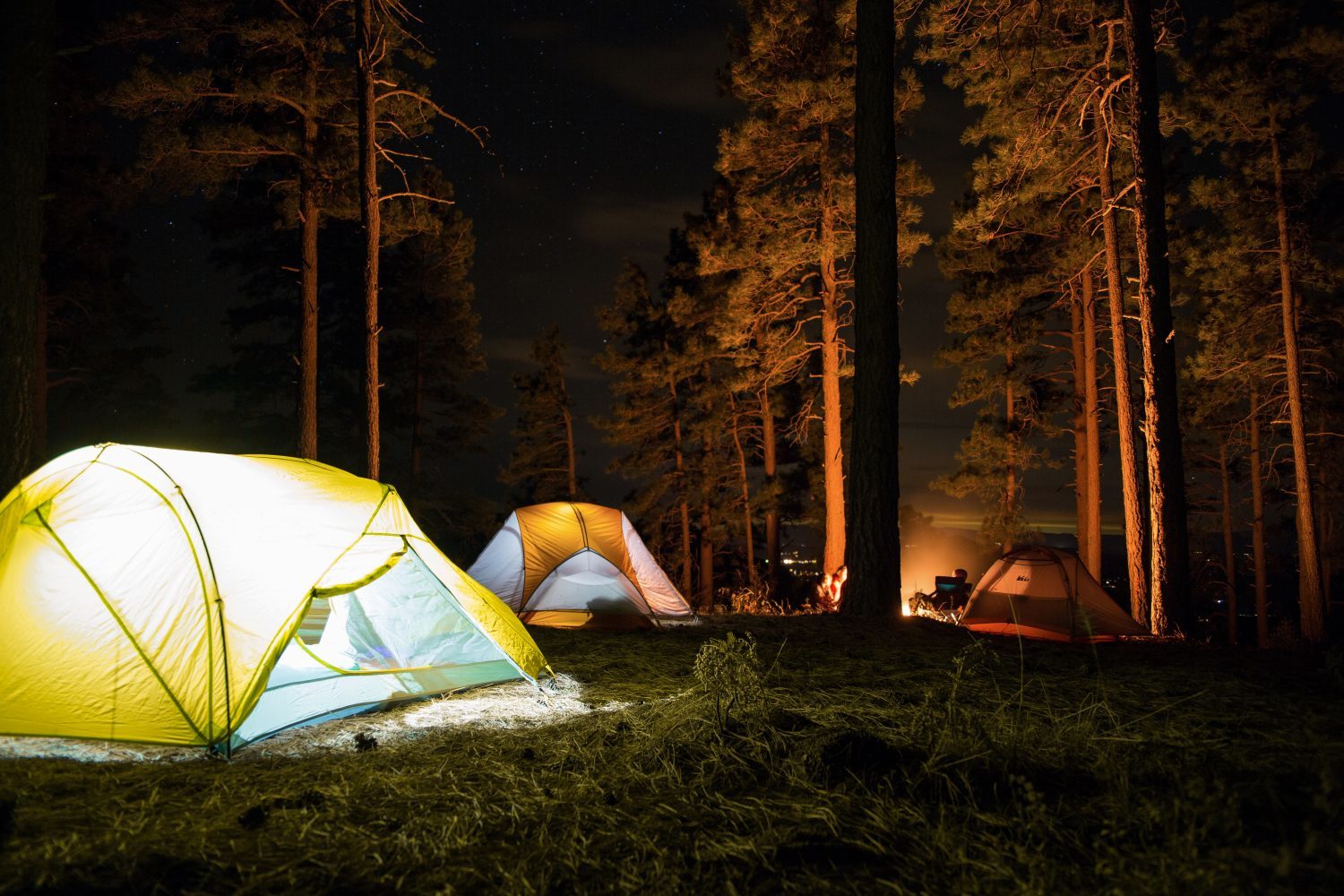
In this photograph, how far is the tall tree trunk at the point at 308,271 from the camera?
37.9 feet

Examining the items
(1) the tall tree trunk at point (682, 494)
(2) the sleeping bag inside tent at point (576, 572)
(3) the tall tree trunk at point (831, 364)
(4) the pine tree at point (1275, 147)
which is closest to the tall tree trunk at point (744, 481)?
(1) the tall tree trunk at point (682, 494)

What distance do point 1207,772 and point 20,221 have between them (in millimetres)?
8080

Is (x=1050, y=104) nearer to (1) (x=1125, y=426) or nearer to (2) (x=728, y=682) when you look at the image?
(1) (x=1125, y=426)

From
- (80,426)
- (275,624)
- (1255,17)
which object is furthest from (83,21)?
(1255,17)

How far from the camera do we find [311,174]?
495 inches

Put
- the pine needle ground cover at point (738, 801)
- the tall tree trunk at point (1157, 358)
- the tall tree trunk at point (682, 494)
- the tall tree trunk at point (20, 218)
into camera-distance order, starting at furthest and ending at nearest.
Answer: the tall tree trunk at point (682, 494), the tall tree trunk at point (1157, 358), the tall tree trunk at point (20, 218), the pine needle ground cover at point (738, 801)

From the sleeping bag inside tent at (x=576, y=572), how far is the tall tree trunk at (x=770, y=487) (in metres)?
13.2

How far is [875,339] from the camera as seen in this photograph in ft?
27.1

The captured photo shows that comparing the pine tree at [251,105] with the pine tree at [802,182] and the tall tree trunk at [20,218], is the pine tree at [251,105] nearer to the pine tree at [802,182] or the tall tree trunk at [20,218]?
the tall tree trunk at [20,218]

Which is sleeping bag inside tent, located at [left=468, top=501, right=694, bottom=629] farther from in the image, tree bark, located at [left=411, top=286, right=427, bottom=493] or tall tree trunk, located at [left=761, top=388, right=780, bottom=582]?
tree bark, located at [left=411, top=286, right=427, bottom=493]

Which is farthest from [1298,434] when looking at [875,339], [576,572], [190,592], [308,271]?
[190,592]

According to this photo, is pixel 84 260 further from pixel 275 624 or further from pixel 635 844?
pixel 635 844

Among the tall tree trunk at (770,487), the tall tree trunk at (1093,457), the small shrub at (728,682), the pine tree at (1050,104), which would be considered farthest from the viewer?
the tall tree trunk at (770,487)

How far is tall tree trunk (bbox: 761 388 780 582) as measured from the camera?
22.4 m
